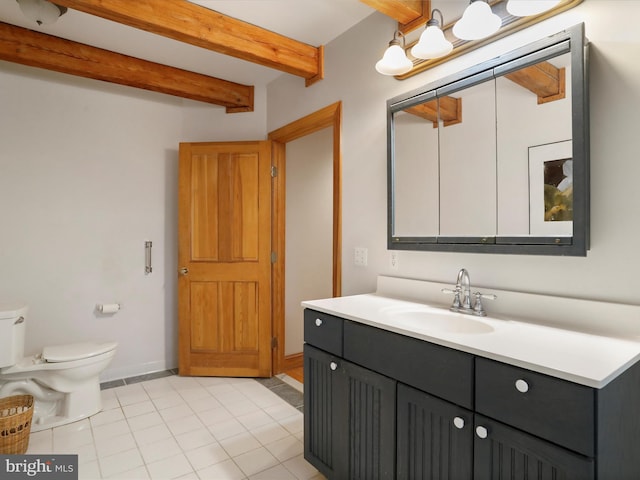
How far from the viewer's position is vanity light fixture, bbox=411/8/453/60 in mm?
1605

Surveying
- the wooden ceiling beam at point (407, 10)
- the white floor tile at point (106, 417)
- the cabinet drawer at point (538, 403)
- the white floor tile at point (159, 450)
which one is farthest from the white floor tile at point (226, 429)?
the wooden ceiling beam at point (407, 10)

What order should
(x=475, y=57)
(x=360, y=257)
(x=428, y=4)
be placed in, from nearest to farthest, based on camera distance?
(x=475, y=57) → (x=428, y=4) → (x=360, y=257)

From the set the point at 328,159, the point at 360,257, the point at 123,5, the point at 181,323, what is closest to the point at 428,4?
the point at 360,257

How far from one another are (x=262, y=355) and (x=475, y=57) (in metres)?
2.57

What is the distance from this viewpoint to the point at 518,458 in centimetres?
100

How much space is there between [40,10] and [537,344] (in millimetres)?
2759

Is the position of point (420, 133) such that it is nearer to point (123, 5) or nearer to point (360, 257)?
point (360, 257)

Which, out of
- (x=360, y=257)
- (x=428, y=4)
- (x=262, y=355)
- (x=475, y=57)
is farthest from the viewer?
(x=262, y=355)

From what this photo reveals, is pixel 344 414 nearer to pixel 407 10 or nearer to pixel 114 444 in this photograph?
pixel 114 444

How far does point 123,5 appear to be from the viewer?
186 centimetres

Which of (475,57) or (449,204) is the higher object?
(475,57)

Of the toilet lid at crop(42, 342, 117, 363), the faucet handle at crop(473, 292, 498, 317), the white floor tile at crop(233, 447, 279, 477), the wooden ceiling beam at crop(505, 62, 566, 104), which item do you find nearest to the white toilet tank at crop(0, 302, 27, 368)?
the toilet lid at crop(42, 342, 117, 363)

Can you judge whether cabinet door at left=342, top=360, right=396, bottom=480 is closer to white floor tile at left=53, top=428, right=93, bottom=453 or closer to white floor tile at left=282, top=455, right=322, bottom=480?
white floor tile at left=282, top=455, right=322, bottom=480

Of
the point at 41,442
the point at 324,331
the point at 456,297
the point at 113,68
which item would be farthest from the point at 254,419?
the point at 113,68
